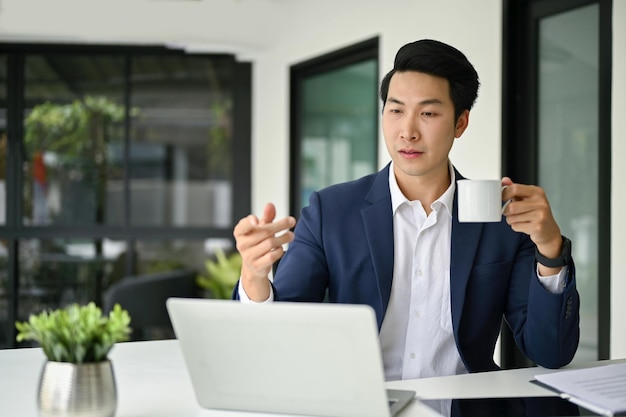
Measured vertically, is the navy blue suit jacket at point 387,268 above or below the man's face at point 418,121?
below

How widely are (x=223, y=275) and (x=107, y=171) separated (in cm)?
119

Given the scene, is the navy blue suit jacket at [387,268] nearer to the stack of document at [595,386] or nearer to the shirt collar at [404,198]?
the shirt collar at [404,198]

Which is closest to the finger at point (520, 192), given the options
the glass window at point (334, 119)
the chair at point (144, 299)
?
the glass window at point (334, 119)

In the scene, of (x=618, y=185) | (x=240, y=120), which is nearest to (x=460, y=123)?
(x=618, y=185)

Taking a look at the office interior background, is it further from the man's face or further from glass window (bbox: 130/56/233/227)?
the man's face

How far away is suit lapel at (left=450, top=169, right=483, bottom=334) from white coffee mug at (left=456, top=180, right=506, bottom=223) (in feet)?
1.06

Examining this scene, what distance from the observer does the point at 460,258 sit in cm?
198

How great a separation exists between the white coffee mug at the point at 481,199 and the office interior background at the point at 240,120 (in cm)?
150

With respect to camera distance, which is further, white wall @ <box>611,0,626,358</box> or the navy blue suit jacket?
white wall @ <box>611,0,626,358</box>

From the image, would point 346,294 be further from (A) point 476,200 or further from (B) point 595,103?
(B) point 595,103

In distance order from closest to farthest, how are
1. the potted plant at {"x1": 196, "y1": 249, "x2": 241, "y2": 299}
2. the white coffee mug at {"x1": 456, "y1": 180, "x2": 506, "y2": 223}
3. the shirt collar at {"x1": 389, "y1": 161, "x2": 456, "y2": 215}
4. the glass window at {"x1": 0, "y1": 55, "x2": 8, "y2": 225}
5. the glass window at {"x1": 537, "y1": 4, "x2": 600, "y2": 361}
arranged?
the white coffee mug at {"x1": 456, "y1": 180, "x2": 506, "y2": 223} → the shirt collar at {"x1": 389, "y1": 161, "x2": 456, "y2": 215} → the glass window at {"x1": 537, "y1": 4, "x2": 600, "y2": 361} → the glass window at {"x1": 0, "y1": 55, "x2": 8, "y2": 225} → the potted plant at {"x1": 196, "y1": 249, "x2": 241, "y2": 299}

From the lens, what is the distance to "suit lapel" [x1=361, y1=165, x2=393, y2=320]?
78.2 inches

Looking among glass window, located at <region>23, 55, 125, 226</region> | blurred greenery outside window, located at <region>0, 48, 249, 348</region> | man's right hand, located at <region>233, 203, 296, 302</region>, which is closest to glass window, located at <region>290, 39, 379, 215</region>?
blurred greenery outside window, located at <region>0, 48, 249, 348</region>

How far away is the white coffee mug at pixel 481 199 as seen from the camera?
1.66m
